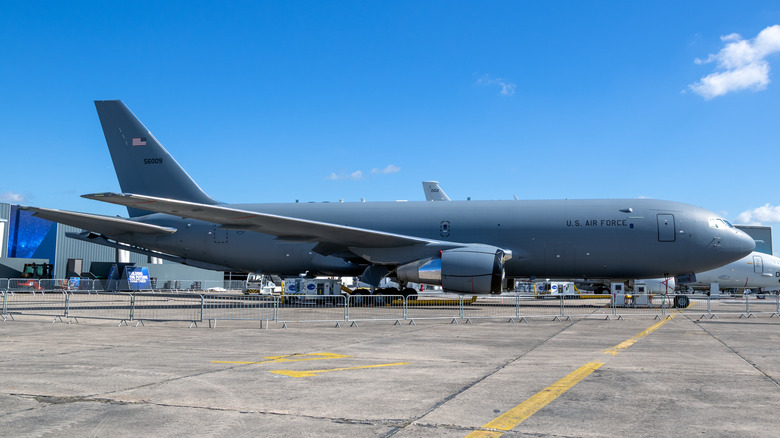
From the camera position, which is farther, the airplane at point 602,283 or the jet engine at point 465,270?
the airplane at point 602,283

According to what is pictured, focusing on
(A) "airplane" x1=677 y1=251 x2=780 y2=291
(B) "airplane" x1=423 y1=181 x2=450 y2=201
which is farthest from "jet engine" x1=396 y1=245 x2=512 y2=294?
(B) "airplane" x1=423 y1=181 x2=450 y2=201

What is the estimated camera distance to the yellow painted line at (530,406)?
4.22 meters

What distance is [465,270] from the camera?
19.2 metres

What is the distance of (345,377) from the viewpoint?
6.53 meters

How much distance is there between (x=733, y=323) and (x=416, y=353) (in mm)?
10976

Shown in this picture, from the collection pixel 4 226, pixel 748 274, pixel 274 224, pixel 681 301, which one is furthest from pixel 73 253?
pixel 748 274

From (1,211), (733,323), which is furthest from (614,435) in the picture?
(1,211)

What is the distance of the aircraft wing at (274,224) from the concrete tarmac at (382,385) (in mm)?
7440

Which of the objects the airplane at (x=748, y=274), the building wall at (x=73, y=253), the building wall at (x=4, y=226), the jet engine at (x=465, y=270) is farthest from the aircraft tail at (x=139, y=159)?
the building wall at (x=4, y=226)

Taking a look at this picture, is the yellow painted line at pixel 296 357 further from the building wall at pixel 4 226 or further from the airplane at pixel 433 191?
the building wall at pixel 4 226

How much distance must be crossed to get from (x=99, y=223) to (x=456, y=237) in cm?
1393

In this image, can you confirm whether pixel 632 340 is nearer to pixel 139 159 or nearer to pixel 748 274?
pixel 139 159

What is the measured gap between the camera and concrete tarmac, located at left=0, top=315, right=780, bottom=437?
4.33 meters

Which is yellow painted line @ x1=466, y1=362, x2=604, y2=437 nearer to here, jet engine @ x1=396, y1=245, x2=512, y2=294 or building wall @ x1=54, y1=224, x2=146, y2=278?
jet engine @ x1=396, y1=245, x2=512, y2=294
